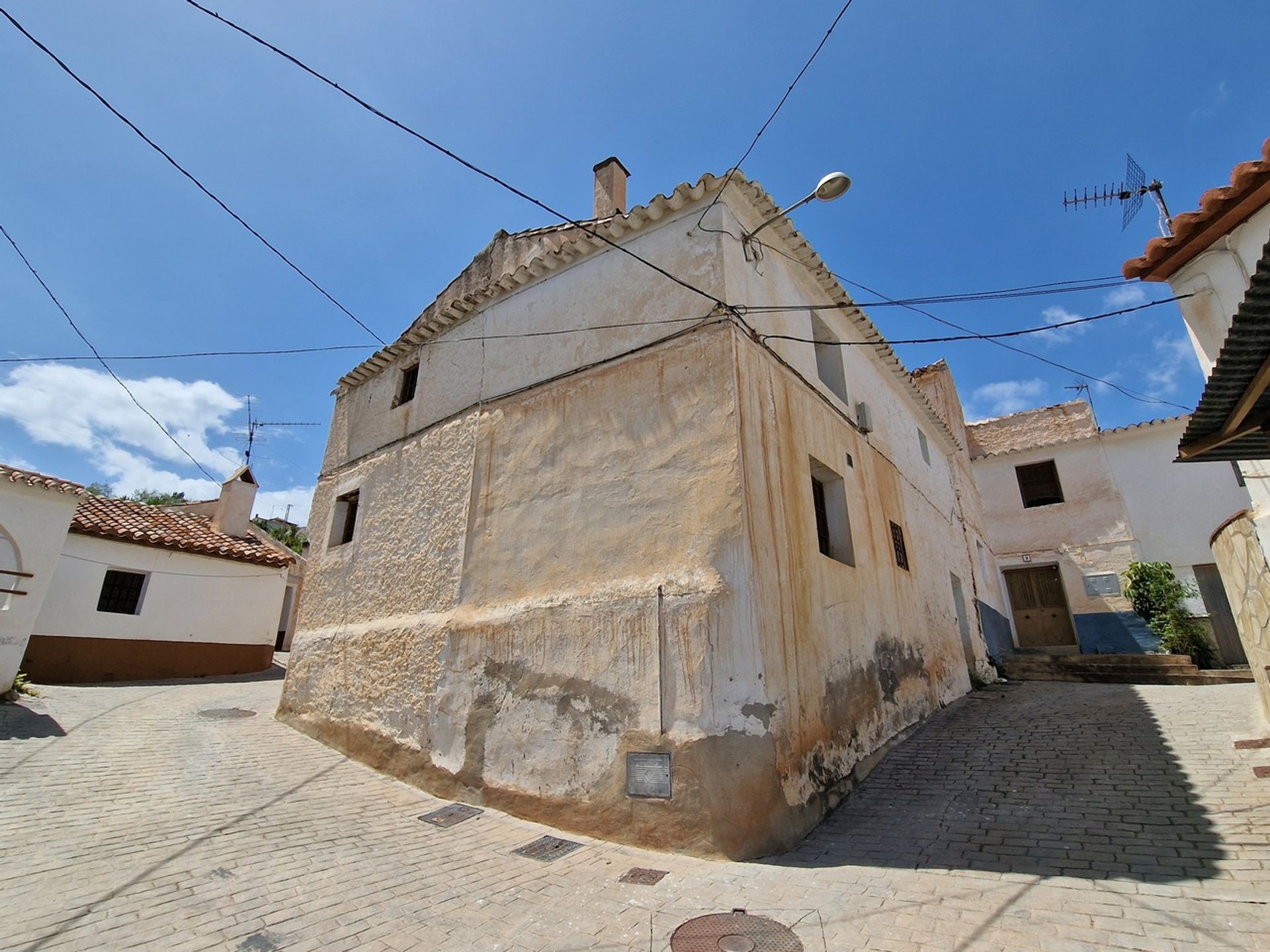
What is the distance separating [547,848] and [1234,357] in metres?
6.34

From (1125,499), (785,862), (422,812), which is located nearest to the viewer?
(785,862)

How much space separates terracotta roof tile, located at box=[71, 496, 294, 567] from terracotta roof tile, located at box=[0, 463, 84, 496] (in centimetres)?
292

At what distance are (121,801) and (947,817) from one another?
24.3 ft

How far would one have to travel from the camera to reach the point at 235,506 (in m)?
16.6

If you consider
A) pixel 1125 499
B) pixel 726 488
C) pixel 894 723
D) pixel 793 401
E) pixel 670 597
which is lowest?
pixel 894 723

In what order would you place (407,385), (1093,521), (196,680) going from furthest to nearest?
1. (1093,521)
2. (196,680)
3. (407,385)

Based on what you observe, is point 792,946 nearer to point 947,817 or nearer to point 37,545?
point 947,817

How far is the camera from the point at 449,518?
8039 millimetres

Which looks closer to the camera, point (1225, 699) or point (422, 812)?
point (422, 812)

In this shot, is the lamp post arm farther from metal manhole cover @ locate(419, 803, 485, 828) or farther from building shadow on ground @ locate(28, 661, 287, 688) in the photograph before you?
building shadow on ground @ locate(28, 661, 287, 688)

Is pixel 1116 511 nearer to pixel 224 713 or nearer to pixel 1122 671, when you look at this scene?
pixel 1122 671

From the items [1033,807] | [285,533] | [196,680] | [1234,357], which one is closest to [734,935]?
[1033,807]

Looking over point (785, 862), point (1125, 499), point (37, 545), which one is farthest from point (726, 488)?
point (1125, 499)

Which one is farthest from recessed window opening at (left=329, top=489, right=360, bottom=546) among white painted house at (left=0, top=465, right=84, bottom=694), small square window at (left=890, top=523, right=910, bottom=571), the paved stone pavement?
small square window at (left=890, top=523, right=910, bottom=571)
